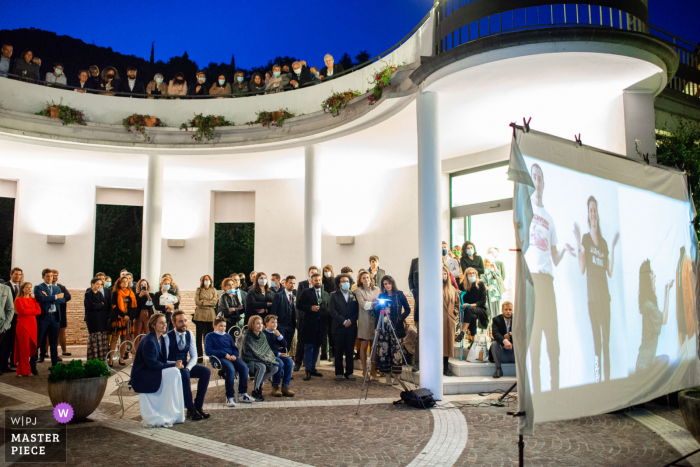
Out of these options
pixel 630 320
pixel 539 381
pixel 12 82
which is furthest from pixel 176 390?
pixel 12 82

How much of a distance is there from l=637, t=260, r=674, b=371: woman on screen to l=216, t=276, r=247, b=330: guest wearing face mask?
660 centimetres

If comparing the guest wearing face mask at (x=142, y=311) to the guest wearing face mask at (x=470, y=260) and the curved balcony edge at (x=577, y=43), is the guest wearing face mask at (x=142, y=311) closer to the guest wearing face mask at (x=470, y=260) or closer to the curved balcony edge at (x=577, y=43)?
the guest wearing face mask at (x=470, y=260)

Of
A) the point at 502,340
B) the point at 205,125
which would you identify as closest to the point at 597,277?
the point at 502,340

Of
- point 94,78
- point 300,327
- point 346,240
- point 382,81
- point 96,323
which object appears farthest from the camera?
point 346,240

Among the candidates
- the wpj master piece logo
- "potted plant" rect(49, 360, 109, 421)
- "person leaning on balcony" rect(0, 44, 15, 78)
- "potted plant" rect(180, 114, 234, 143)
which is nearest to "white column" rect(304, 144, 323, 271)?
"potted plant" rect(180, 114, 234, 143)

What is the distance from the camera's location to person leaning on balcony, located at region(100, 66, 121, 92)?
40.4 feet

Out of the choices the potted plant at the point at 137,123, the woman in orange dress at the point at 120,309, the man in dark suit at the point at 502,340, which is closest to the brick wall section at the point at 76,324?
the woman in orange dress at the point at 120,309

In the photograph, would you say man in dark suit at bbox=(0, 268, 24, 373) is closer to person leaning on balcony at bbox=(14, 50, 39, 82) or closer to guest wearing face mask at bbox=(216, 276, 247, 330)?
guest wearing face mask at bbox=(216, 276, 247, 330)

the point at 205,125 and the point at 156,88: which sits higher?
the point at 156,88

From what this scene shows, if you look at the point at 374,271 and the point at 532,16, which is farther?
the point at 374,271

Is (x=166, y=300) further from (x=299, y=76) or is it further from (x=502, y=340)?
(x=502, y=340)

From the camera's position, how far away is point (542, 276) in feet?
13.4

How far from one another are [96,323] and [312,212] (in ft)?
14.8

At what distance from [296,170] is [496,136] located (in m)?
5.46
